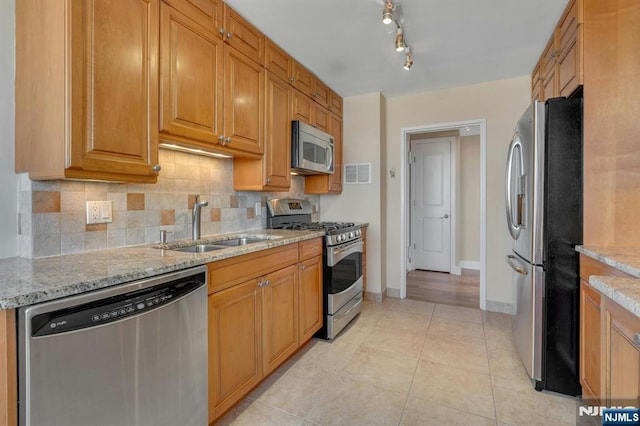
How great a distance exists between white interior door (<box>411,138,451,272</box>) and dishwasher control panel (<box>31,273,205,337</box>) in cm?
444

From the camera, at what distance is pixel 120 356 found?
108 cm

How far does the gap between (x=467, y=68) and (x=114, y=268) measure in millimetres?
3255

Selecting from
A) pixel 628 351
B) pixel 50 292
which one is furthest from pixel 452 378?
pixel 50 292

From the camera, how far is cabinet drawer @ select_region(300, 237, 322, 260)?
2.31m

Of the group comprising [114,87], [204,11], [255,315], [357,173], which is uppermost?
[204,11]

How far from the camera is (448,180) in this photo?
5.00m

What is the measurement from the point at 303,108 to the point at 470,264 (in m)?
4.04

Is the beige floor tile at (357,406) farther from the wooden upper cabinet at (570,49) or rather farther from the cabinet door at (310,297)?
the wooden upper cabinet at (570,49)

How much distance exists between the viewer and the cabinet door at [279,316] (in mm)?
1905

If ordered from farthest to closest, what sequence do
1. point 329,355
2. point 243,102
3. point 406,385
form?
point 329,355, point 243,102, point 406,385

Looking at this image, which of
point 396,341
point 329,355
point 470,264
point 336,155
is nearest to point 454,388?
point 396,341

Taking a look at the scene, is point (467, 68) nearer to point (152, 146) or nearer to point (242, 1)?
point (242, 1)

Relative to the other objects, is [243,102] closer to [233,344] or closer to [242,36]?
[242,36]

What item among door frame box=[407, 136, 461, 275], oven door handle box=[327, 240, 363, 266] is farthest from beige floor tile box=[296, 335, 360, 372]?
door frame box=[407, 136, 461, 275]
